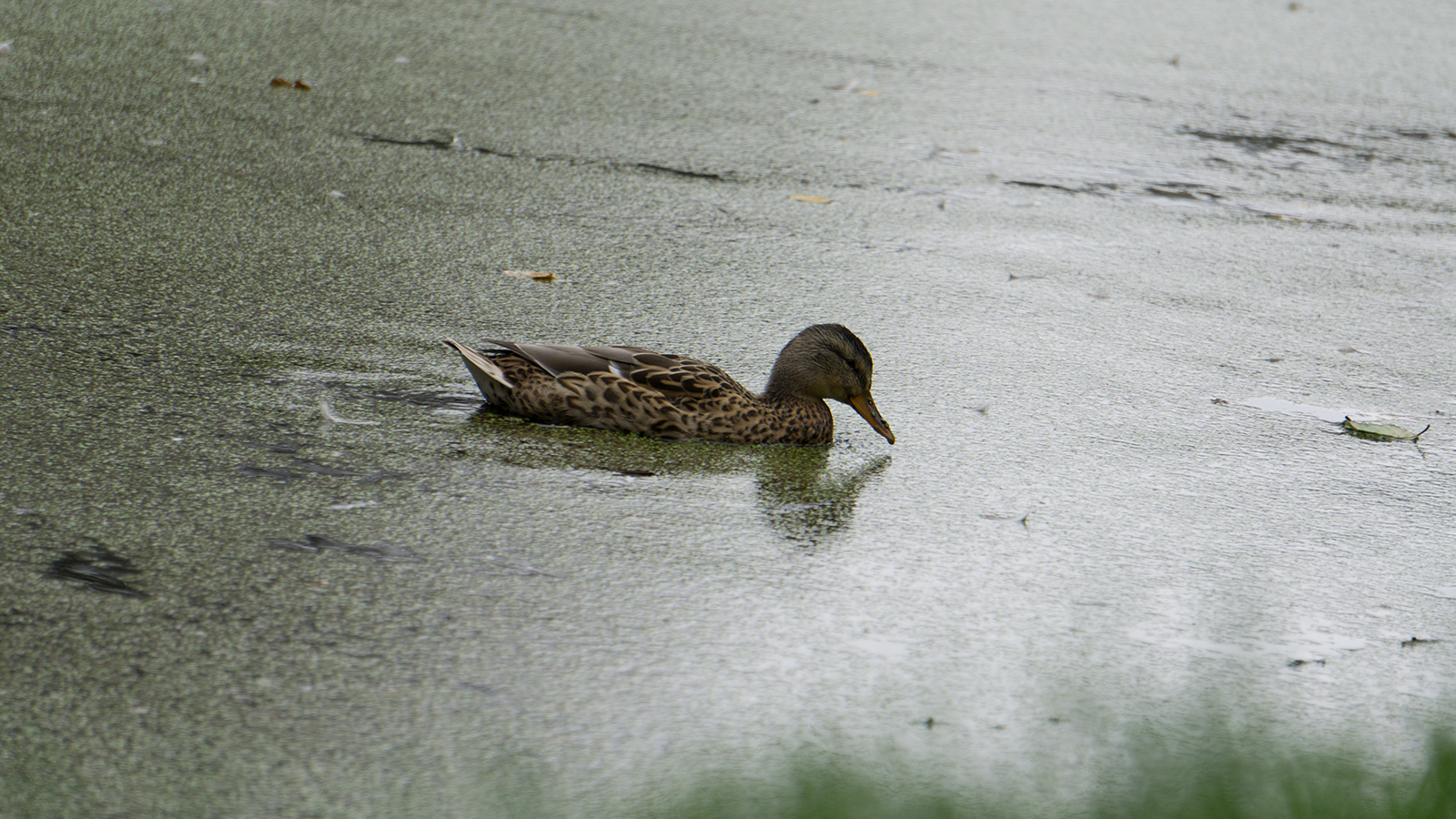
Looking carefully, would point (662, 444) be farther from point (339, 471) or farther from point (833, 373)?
point (339, 471)

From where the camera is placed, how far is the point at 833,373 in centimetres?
326

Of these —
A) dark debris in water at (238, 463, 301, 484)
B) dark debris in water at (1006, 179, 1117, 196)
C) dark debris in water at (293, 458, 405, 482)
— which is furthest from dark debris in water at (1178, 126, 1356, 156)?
dark debris in water at (238, 463, 301, 484)

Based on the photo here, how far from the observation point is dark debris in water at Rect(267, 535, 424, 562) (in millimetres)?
2500

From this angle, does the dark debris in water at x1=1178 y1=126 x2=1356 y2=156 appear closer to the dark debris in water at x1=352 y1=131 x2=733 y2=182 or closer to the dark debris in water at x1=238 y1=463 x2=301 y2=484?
the dark debris in water at x1=352 y1=131 x2=733 y2=182

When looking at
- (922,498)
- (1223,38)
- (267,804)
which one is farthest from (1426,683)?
(1223,38)

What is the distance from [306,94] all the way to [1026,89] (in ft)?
10.9

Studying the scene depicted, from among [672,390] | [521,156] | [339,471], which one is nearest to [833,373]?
[672,390]

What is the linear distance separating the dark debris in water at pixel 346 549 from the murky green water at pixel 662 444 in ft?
0.05

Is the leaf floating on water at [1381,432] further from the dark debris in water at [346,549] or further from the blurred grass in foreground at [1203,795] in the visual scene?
the dark debris in water at [346,549]

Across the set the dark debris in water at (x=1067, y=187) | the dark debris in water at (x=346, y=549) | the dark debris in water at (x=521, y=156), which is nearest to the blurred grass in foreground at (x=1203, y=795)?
the dark debris in water at (x=346, y=549)

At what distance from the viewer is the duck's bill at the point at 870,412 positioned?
10.8 ft

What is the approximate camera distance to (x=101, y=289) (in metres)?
3.65

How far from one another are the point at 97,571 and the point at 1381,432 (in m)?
3.01

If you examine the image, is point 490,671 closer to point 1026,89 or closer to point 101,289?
point 101,289
